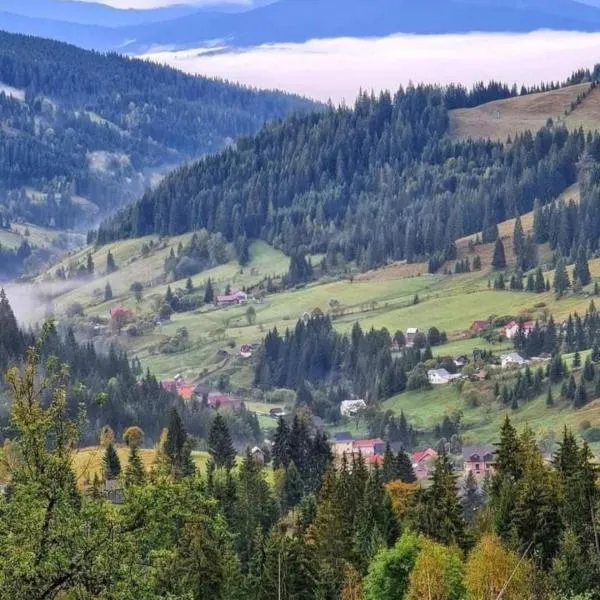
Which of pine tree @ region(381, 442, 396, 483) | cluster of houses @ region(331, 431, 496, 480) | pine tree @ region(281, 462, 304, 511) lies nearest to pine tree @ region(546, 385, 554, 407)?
cluster of houses @ region(331, 431, 496, 480)

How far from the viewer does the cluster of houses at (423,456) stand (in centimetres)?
15581

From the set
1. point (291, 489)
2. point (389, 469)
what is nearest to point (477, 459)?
point (389, 469)

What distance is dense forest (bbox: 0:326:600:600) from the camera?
3322cm

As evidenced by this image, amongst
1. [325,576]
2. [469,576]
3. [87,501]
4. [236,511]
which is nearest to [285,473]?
[236,511]

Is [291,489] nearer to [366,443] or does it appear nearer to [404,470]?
[404,470]

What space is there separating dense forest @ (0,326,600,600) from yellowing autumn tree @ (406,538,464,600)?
13cm

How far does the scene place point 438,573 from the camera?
63781 millimetres

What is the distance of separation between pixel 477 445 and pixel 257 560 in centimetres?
10726

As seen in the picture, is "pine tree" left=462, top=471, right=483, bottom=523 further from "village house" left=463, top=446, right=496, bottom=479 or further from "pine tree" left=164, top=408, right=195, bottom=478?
"village house" left=463, top=446, right=496, bottom=479

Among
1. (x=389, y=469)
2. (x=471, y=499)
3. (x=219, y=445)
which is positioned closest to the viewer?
(x=389, y=469)

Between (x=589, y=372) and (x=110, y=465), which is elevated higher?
(x=110, y=465)

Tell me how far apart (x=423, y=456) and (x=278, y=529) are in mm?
83114

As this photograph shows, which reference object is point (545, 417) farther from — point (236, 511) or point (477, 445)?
point (236, 511)

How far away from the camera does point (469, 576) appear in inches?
2623
